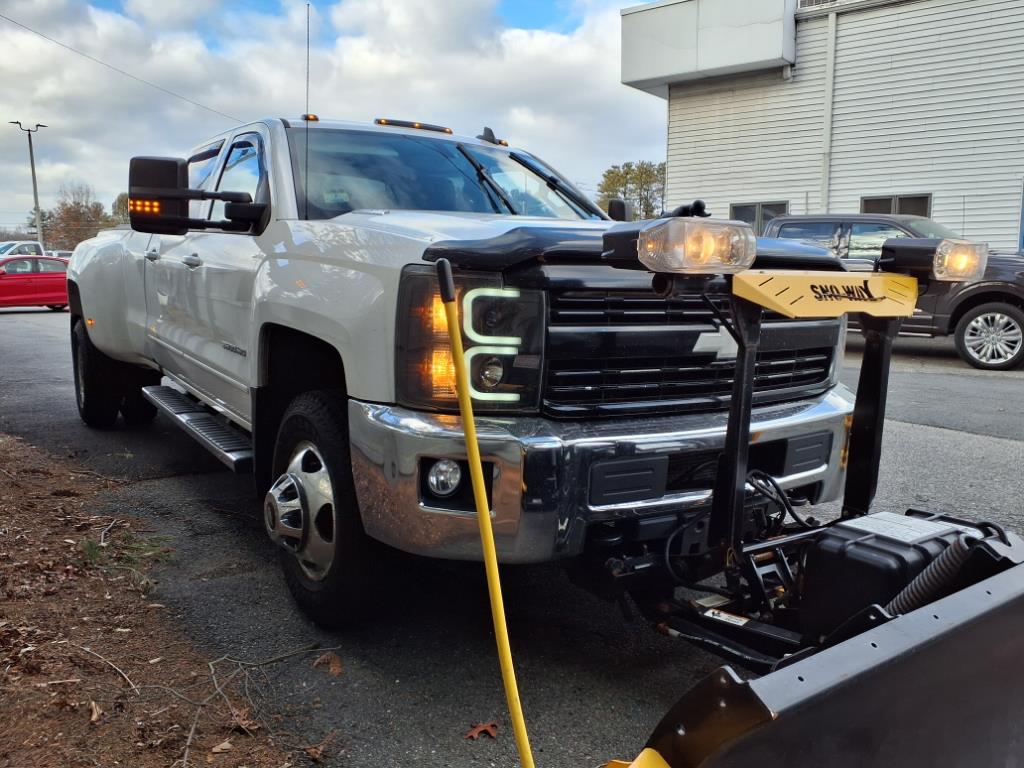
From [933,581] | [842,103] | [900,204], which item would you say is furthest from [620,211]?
[842,103]

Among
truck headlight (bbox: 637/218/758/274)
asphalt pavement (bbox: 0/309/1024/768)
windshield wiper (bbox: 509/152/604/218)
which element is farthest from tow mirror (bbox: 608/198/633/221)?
truck headlight (bbox: 637/218/758/274)

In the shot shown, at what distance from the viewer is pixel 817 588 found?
91.7 inches

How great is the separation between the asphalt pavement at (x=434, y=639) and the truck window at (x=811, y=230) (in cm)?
601

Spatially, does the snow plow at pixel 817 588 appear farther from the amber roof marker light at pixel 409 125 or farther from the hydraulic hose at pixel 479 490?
the amber roof marker light at pixel 409 125

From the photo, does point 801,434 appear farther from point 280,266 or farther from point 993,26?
point 993,26

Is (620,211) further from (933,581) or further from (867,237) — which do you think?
(867,237)

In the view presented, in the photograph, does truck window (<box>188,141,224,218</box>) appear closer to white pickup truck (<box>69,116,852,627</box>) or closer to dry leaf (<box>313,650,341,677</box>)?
white pickup truck (<box>69,116,852,627</box>)

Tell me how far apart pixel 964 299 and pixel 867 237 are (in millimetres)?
1386

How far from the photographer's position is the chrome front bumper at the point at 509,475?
2.51m

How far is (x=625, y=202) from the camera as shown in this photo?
5082 mm

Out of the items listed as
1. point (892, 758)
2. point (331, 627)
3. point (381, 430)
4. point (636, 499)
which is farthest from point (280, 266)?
point (892, 758)

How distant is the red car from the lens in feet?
69.3

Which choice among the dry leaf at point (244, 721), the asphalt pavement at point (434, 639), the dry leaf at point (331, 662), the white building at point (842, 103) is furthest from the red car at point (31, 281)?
the dry leaf at point (244, 721)

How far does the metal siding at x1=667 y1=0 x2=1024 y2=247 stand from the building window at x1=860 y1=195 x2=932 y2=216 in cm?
11
